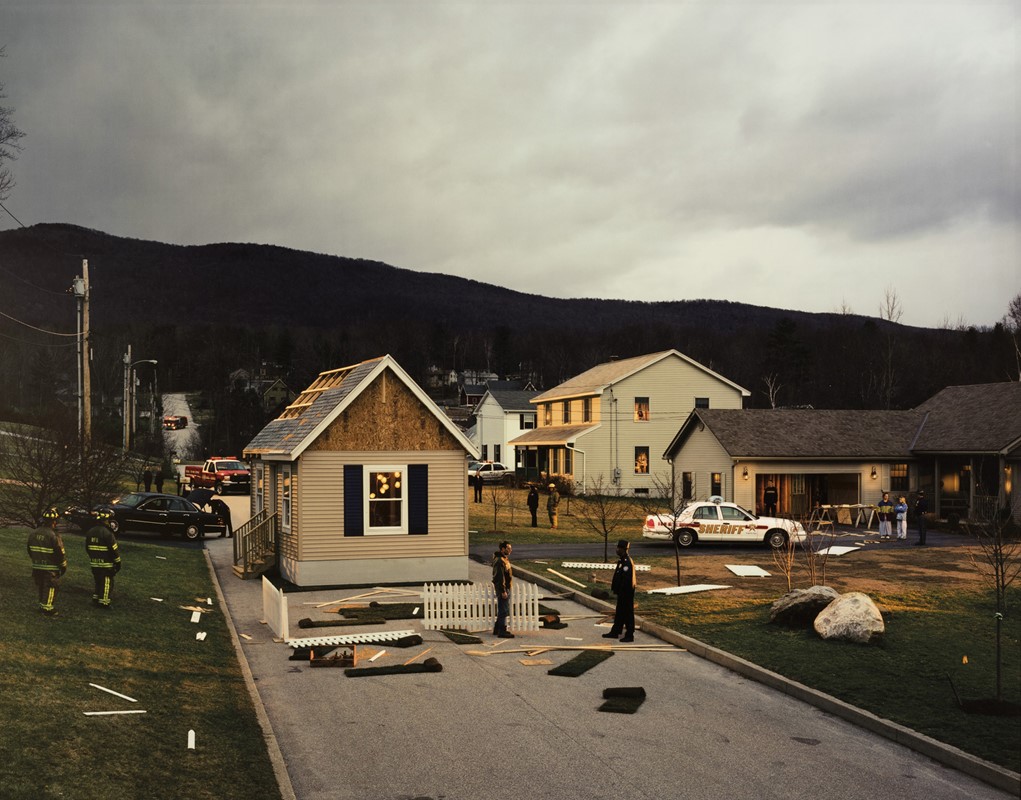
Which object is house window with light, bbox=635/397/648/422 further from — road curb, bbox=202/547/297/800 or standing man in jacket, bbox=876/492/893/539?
road curb, bbox=202/547/297/800

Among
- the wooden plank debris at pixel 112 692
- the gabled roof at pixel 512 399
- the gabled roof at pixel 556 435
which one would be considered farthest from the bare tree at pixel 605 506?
the wooden plank debris at pixel 112 692

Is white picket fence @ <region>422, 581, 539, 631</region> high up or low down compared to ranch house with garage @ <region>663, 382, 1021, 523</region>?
down

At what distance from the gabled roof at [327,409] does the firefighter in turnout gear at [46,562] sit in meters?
8.85

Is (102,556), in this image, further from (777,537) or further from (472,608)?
(777,537)

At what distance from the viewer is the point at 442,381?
16700cm

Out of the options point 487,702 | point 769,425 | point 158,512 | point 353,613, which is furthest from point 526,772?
point 769,425

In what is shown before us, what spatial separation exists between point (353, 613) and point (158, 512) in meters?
18.8

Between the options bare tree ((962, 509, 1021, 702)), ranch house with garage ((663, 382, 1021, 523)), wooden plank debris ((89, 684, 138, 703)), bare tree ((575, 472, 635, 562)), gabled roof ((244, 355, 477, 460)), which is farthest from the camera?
ranch house with garage ((663, 382, 1021, 523))

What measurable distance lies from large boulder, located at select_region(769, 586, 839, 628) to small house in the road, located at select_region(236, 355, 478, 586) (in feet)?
→ 31.1

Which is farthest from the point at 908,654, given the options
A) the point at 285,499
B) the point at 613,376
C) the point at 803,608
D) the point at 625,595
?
the point at 613,376

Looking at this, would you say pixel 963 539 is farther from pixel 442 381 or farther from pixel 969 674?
pixel 442 381

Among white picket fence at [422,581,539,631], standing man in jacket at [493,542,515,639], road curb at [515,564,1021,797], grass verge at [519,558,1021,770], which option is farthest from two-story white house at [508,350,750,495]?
road curb at [515,564,1021,797]

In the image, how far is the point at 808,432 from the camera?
4722 centimetres

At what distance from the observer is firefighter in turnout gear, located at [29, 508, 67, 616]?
14.9m
